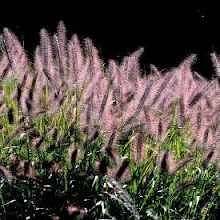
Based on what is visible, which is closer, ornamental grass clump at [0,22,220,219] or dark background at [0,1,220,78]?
ornamental grass clump at [0,22,220,219]

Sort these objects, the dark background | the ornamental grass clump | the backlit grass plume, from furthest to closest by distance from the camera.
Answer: the dark background → the backlit grass plume → the ornamental grass clump

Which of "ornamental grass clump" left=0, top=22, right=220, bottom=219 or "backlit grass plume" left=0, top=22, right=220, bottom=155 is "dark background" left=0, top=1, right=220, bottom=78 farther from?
"ornamental grass clump" left=0, top=22, right=220, bottom=219

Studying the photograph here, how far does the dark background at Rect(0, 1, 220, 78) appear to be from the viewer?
8.55m

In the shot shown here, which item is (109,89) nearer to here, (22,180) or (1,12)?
(22,180)

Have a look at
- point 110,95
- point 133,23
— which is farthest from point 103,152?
point 133,23

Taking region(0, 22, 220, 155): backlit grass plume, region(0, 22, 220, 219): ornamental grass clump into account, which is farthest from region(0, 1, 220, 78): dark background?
region(0, 22, 220, 219): ornamental grass clump

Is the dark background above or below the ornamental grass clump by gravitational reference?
above

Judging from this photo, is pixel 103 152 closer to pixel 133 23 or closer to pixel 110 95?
pixel 110 95

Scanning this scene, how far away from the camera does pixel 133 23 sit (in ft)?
29.5

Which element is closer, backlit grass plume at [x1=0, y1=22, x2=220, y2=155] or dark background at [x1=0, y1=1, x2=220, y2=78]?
backlit grass plume at [x1=0, y1=22, x2=220, y2=155]

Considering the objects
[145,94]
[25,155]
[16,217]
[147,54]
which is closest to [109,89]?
[145,94]

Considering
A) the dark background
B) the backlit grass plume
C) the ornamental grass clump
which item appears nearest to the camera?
the ornamental grass clump

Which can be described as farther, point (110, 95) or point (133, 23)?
point (133, 23)

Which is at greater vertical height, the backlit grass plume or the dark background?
the dark background
